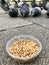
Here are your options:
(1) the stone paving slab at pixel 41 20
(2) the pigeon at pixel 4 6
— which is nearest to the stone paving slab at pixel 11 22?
(1) the stone paving slab at pixel 41 20

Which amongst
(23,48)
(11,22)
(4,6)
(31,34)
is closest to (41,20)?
(11,22)

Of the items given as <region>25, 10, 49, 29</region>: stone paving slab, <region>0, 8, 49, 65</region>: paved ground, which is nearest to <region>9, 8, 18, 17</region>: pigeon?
<region>0, 8, 49, 65</region>: paved ground

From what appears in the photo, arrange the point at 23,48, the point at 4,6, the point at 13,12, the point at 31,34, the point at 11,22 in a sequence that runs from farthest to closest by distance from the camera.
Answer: the point at 4,6 < the point at 13,12 < the point at 11,22 < the point at 31,34 < the point at 23,48

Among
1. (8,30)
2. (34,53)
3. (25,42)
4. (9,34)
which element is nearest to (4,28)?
(8,30)

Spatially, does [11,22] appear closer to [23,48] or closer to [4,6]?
[4,6]

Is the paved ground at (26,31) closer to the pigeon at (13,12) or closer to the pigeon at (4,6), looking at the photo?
the pigeon at (13,12)

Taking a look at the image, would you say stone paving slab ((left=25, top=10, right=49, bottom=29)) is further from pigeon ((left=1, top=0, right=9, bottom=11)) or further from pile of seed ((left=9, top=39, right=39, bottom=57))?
pile of seed ((left=9, top=39, right=39, bottom=57))

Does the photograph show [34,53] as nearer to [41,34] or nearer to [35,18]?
[41,34]

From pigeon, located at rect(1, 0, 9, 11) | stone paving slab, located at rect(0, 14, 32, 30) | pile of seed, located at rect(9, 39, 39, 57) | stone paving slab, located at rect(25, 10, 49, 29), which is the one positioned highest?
pile of seed, located at rect(9, 39, 39, 57)
